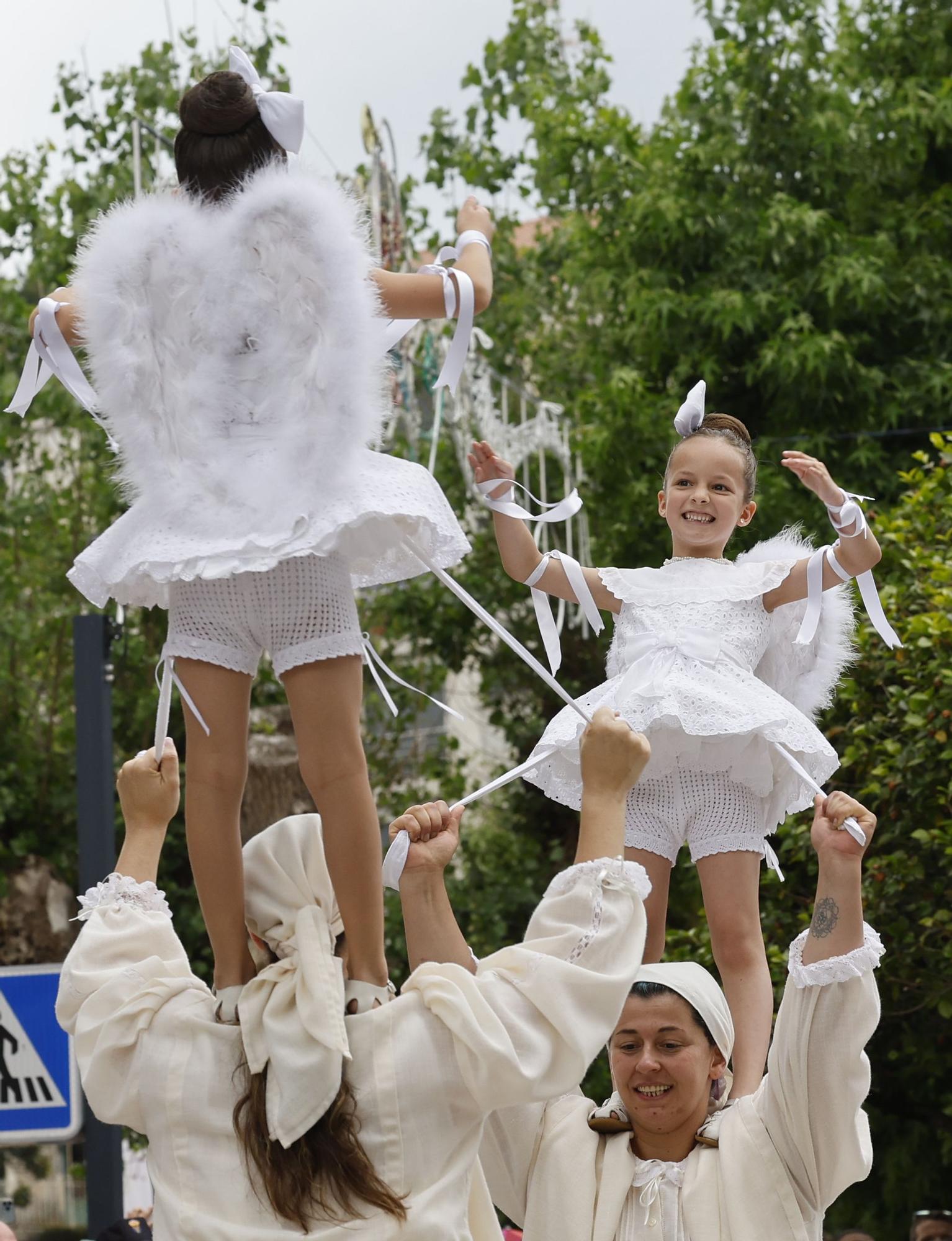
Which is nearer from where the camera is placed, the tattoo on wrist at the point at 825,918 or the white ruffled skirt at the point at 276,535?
the white ruffled skirt at the point at 276,535

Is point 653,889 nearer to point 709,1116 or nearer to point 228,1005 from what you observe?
point 709,1116

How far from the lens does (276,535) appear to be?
2.51 metres

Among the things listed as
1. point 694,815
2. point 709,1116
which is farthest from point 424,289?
point 709,1116

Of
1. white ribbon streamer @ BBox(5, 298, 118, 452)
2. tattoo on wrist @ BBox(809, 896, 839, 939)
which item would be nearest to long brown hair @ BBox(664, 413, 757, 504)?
tattoo on wrist @ BBox(809, 896, 839, 939)

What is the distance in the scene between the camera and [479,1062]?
2.33 meters

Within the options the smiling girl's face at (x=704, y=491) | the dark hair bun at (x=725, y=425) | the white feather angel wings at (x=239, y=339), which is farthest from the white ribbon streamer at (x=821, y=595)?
the white feather angel wings at (x=239, y=339)

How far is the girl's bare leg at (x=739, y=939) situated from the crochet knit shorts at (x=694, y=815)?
32mm

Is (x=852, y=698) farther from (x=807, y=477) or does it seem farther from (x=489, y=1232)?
(x=489, y=1232)

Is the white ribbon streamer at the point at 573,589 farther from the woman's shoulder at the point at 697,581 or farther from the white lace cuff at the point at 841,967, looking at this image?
the white lace cuff at the point at 841,967

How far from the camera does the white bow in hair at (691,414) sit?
3.46 metres

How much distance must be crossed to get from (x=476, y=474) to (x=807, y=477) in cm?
64

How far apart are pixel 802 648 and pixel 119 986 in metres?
1.71

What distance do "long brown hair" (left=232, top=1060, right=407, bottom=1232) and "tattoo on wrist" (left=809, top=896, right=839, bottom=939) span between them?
81 cm

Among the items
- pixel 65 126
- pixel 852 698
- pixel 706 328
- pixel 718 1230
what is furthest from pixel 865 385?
pixel 718 1230
